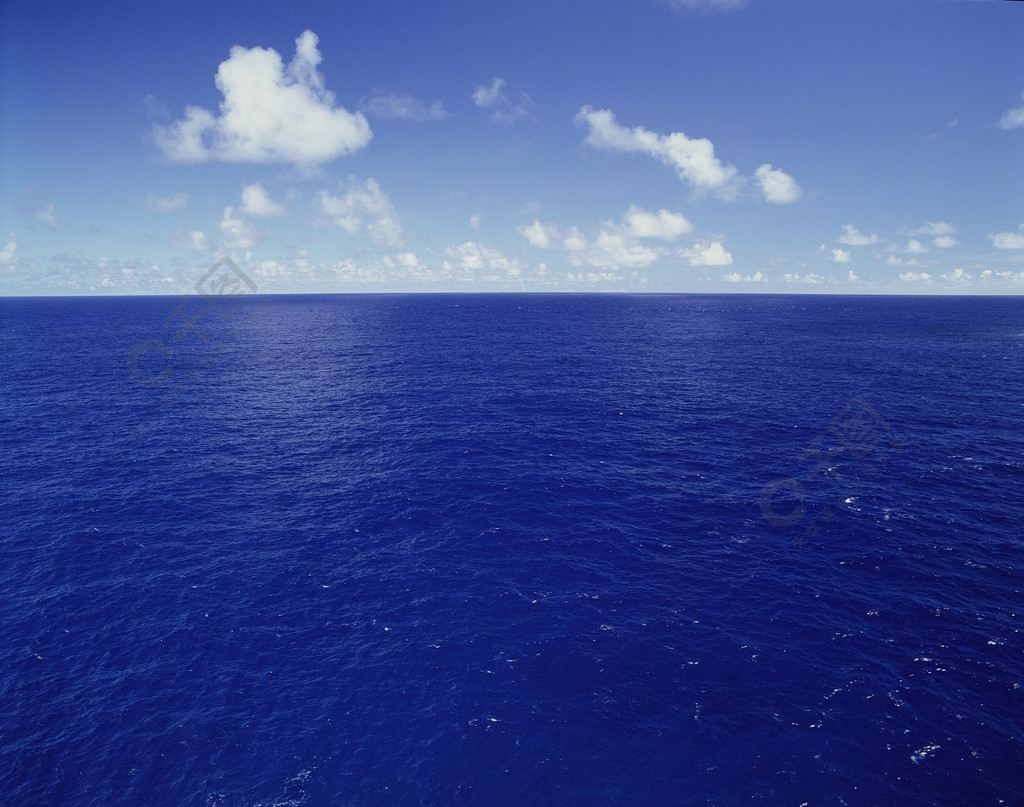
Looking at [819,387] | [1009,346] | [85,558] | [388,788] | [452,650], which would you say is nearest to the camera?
[388,788]

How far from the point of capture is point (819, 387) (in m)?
135

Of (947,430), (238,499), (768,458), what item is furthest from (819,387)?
(238,499)

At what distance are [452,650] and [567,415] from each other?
7003 cm

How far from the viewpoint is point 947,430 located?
100750 mm

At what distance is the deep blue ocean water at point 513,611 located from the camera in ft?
130

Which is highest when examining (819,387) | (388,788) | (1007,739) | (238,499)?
(819,387)

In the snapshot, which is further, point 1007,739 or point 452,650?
point 452,650

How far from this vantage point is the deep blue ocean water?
39.7m

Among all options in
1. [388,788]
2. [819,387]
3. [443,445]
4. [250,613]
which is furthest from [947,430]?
[250,613]

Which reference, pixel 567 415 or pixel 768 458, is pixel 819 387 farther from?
pixel 567 415

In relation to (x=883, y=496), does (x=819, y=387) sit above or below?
above

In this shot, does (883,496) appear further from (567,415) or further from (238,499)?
(238,499)

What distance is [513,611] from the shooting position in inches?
2190

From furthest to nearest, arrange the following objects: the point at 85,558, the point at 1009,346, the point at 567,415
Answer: the point at 1009,346
the point at 567,415
the point at 85,558
